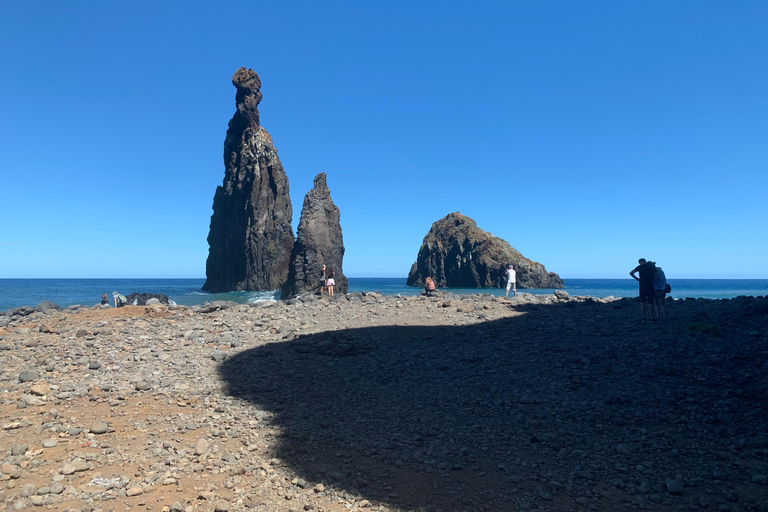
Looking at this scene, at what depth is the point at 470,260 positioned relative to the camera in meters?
101

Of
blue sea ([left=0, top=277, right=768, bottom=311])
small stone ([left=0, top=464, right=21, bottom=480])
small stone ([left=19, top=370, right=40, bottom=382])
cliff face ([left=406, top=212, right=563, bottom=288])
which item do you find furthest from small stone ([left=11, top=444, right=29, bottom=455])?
cliff face ([left=406, top=212, right=563, bottom=288])

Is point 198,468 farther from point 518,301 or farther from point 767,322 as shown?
point 518,301

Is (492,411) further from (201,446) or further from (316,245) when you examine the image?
(316,245)

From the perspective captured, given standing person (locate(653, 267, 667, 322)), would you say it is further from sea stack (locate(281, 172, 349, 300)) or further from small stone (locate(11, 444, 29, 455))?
sea stack (locate(281, 172, 349, 300))

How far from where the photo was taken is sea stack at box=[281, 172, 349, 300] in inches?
1864

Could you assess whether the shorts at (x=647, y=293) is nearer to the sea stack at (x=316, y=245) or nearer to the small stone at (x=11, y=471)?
the small stone at (x=11, y=471)

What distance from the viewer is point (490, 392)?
7.56m

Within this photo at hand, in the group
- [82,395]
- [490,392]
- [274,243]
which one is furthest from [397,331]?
[274,243]

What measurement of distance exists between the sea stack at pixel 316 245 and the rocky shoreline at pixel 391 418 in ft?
114

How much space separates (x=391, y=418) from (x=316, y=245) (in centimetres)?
4294

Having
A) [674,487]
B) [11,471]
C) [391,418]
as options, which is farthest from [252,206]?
[674,487]

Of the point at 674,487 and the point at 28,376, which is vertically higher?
the point at 28,376

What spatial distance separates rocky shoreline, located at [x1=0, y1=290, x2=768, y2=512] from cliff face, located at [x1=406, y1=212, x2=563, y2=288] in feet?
274

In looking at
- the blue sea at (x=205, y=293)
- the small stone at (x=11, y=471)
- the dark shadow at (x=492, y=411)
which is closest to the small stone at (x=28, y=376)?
the dark shadow at (x=492, y=411)
